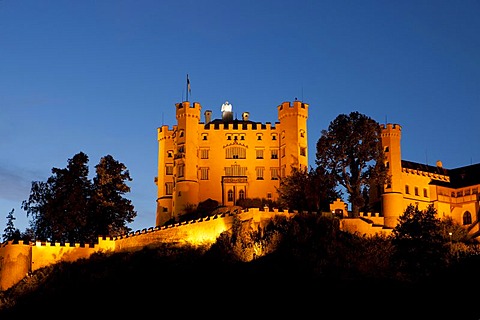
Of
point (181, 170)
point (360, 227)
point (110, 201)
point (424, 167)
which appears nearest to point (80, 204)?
point (110, 201)

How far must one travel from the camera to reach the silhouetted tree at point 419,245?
68.0 meters

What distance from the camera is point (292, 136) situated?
319 ft

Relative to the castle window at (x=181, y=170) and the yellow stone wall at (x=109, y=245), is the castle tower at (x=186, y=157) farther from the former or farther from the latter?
the yellow stone wall at (x=109, y=245)

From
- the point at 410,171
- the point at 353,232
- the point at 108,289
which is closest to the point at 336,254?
the point at 353,232

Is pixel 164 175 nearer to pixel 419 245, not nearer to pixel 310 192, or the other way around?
pixel 310 192

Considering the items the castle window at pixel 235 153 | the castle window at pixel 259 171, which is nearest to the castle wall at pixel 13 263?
the castle window at pixel 235 153

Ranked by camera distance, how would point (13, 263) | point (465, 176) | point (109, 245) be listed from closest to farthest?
point (13, 263)
point (109, 245)
point (465, 176)

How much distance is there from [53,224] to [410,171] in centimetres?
3596

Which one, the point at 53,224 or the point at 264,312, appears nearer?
the point at 264,312

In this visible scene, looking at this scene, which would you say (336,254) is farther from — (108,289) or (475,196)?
(475,196)

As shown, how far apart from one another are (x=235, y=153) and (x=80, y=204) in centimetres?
2134

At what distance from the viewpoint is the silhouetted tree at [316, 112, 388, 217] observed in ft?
265

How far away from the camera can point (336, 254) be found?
67.4 metres

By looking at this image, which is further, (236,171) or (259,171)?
(236,171)
